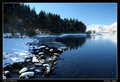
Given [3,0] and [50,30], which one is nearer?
[3,0]

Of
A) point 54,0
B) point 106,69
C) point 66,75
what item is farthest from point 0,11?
point 106,69

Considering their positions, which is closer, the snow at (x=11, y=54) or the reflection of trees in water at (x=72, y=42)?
the snow at (x=11, y=54)

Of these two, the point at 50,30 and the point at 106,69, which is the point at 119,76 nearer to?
the point at 106,69

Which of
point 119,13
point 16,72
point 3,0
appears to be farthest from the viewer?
point 16,72

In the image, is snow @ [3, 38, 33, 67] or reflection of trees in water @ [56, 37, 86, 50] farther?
reflection of trees in water @ [56, 37, 86, 50]

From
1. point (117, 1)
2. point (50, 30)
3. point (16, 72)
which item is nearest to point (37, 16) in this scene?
point (50, 30)

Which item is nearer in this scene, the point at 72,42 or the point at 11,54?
the point at 11,54

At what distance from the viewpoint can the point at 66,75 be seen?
4.11m

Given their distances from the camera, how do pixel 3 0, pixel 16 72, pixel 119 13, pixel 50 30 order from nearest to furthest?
pixel 3 0, pixel 119 13, pixel 16 72, pixel 50 30

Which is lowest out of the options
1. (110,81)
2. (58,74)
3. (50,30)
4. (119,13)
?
(58,74)

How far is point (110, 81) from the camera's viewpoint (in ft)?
7.82

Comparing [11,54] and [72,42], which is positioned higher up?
[72,42]

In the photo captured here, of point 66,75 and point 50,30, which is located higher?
point 50,30

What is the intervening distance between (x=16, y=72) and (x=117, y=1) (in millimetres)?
5339
